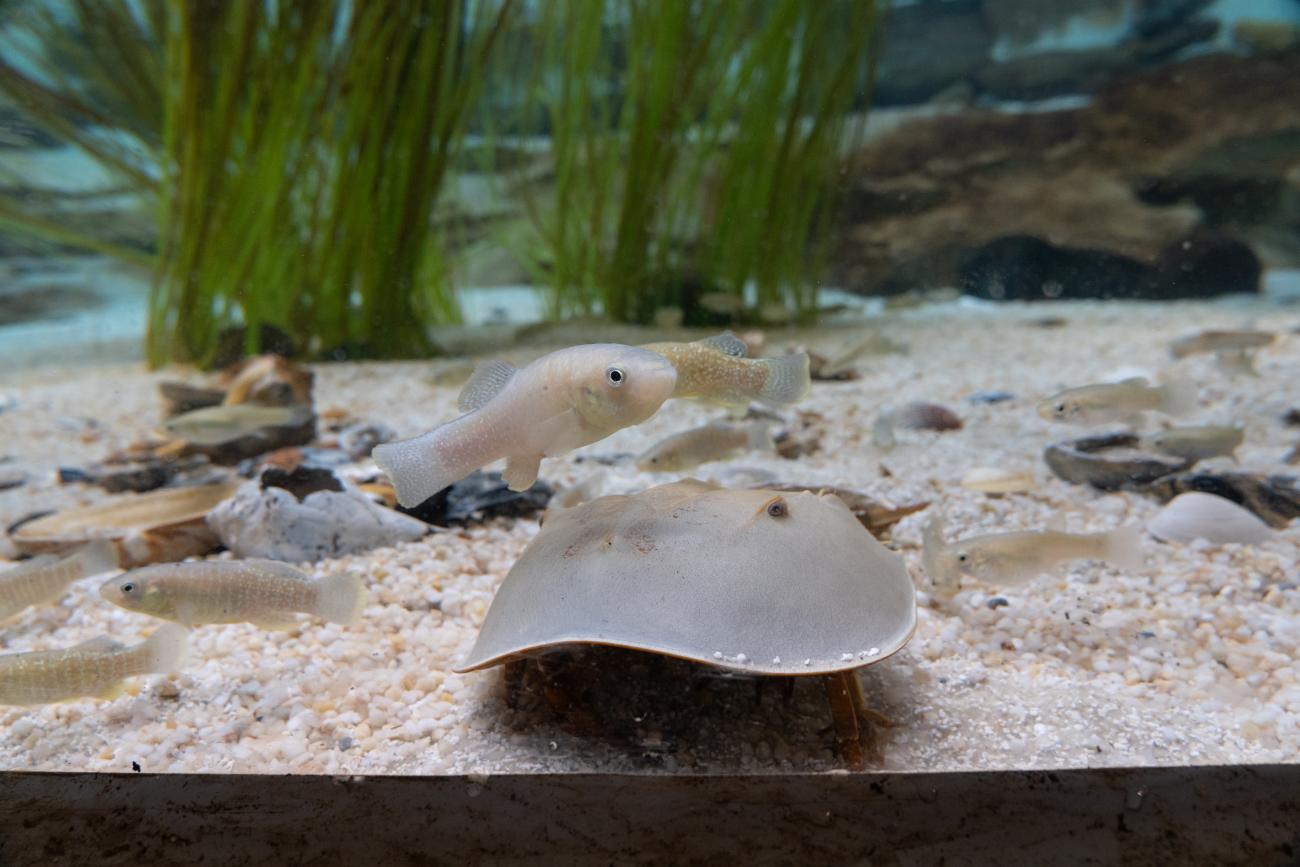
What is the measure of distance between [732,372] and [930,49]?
20515 millimetres

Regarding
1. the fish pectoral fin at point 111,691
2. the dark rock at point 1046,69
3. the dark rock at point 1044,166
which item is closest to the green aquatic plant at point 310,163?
the fish pectoral fin at point 111,691

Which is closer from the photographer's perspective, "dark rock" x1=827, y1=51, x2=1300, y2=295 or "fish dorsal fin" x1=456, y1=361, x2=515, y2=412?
"fish dorsal fin" x1=456, y1=361, x2=515, y2=412

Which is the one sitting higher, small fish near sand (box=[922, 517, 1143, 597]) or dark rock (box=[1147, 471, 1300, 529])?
small fish near sand (box=[922, 517, 1143, 597])

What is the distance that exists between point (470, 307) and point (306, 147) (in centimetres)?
341

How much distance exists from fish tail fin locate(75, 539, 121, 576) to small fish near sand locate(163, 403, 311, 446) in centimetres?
153

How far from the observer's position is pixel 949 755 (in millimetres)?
1417

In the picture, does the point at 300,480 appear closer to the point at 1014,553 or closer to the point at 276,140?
the point at 1014,553

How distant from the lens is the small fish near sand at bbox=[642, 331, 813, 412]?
161 centimetres

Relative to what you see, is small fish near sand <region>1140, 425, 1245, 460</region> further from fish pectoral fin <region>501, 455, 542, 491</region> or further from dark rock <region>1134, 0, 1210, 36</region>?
dark rock <region>1134, 0, 1210, 36</region>

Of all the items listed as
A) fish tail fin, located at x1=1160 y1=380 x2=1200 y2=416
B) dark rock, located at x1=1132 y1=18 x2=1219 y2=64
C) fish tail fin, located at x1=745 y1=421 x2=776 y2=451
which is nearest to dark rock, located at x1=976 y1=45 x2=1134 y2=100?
dark rock, located at x1=1132 y1=18 x2=1219 y2=64

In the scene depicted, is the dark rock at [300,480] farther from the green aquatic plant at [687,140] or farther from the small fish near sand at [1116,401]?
the green aquatic plant at [687,140]

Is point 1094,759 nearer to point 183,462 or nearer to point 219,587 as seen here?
point 219,587

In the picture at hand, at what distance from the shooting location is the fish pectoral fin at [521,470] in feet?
5.03

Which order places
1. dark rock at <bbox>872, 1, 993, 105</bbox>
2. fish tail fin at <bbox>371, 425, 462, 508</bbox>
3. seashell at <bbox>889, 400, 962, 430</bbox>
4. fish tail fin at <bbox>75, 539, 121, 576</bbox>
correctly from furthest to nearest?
dark rock at <bbox>872, 1, 993, 105</bbox> → seashell at <bbox>889, 400, 962, 430</bbox> → fish tail fin at <bbox>75, 539, 121, 576</bbox> → fish tail fin at <bbox>371, 425, 462, 508</bbox>
